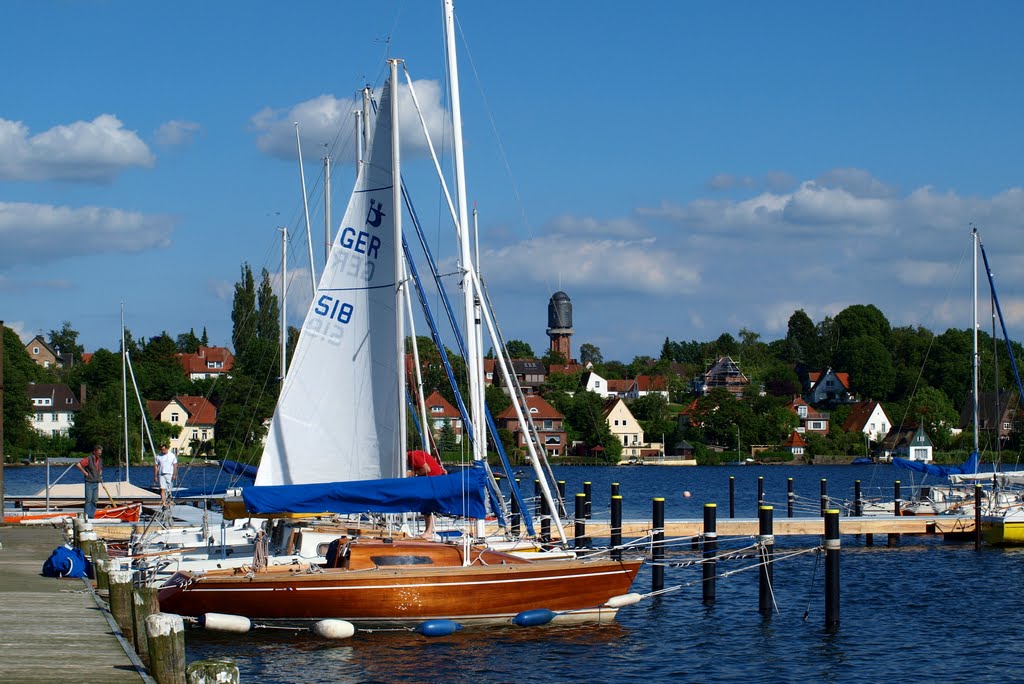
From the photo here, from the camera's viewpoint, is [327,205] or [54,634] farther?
[327,205]

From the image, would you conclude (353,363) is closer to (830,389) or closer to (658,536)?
(658,536)

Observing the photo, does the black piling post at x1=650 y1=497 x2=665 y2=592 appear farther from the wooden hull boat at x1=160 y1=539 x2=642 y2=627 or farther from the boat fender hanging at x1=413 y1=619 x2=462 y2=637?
the boat fender hanging at x1=413 y1=619 x2=462 y2=637

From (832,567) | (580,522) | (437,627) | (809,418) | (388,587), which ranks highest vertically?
(809,418)

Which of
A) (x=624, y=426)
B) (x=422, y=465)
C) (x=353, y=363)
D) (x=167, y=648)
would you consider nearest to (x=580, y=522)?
(x=422, y=465)

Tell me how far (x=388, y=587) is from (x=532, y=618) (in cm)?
266

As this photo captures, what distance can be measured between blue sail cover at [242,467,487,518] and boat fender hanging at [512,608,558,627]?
6.63ft

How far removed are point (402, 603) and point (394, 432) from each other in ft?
12.1

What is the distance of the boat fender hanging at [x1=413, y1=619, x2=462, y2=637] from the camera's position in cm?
2202

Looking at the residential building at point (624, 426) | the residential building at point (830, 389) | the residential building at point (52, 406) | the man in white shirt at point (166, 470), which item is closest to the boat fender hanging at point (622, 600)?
the man in white shirt at point (166, 470)

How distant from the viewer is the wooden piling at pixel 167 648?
13.4 m

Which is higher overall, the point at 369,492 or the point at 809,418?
the point at 809,418

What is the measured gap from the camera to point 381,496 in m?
22.9

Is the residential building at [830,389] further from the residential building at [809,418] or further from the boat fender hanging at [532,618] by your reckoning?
the boat fender hanging at [532,618]

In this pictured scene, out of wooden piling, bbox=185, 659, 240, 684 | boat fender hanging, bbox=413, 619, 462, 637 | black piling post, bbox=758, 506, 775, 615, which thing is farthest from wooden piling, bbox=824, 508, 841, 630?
wooden piling, bbox=185, 659, 240, 684
